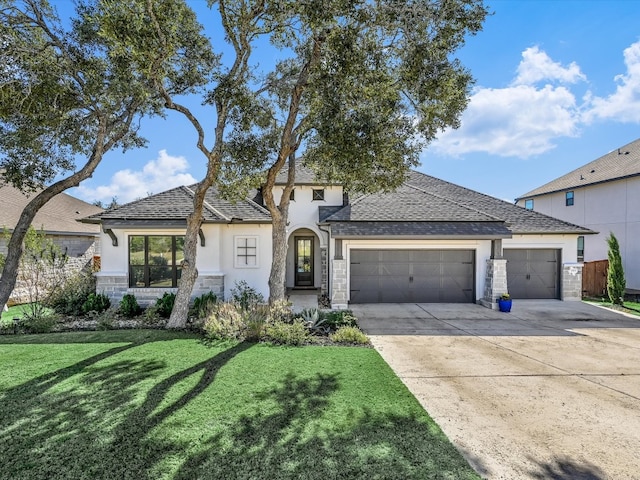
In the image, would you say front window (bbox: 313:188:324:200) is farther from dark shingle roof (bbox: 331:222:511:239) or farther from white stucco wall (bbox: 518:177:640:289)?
white stucco wall (bbox: 518:177:640:289)

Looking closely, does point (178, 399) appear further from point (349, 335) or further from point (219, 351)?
point (349, 335)

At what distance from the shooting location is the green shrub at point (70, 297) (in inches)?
440

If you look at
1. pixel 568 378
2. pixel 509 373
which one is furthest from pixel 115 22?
pixel 568 378

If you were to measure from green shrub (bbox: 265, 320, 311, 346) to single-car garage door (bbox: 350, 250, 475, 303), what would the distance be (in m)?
5.89

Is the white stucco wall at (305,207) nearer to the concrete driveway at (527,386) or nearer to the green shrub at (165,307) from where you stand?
the concrete driveway at (527,386)

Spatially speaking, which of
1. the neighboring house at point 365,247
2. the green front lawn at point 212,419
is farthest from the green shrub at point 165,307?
the green front lawn at point 212,419

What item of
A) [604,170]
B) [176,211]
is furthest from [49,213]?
[604,170]

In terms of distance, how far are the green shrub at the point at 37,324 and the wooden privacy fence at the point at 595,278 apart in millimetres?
21957

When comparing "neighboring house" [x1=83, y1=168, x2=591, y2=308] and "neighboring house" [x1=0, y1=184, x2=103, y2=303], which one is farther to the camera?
"neighboring house" [x1=0, y1=184, x2=103, y2=303]

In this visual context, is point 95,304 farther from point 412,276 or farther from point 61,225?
point 412,276

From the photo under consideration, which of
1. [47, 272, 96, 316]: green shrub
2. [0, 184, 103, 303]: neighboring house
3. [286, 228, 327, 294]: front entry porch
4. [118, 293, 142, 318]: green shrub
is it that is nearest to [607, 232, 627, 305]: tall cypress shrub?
[286, 228, 327, 294]: front entry porch

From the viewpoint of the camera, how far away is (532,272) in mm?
14688

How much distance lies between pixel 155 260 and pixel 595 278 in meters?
20.4

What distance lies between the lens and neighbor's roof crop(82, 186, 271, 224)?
11883 mm
